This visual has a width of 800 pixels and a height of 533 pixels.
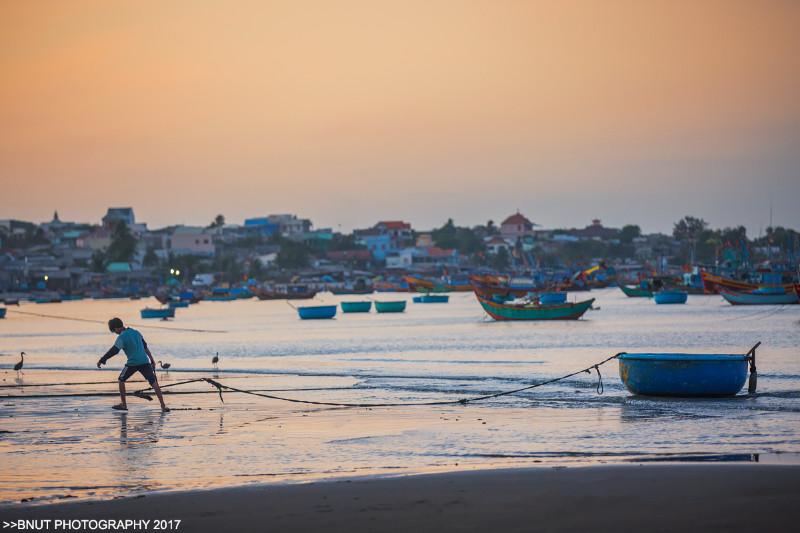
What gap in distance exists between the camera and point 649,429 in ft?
51.8

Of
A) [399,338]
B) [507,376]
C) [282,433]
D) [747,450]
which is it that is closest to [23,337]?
[399,338]

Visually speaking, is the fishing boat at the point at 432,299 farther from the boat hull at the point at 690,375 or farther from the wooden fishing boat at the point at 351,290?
the boat hull at the point at 690,375

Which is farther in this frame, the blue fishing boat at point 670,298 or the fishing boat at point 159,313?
the blue fishing boat at point 670,298

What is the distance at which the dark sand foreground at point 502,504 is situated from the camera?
368 inches

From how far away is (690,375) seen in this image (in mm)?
19500

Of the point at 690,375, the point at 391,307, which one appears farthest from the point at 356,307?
the point at 690,375

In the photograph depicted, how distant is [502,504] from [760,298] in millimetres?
84333

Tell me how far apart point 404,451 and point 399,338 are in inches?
1566

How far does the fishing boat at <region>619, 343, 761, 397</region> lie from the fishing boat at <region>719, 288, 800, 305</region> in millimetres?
67073

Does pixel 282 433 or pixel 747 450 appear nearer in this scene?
pixel 747 450

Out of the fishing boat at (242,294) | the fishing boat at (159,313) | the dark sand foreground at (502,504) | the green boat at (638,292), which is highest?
the green boat at (638,292)

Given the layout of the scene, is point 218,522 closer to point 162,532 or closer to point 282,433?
point 162,532

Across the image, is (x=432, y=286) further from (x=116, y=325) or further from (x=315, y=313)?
(x=116, y=325)

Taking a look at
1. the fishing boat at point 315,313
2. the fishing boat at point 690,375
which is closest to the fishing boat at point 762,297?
the fishing boat at point 315,313
